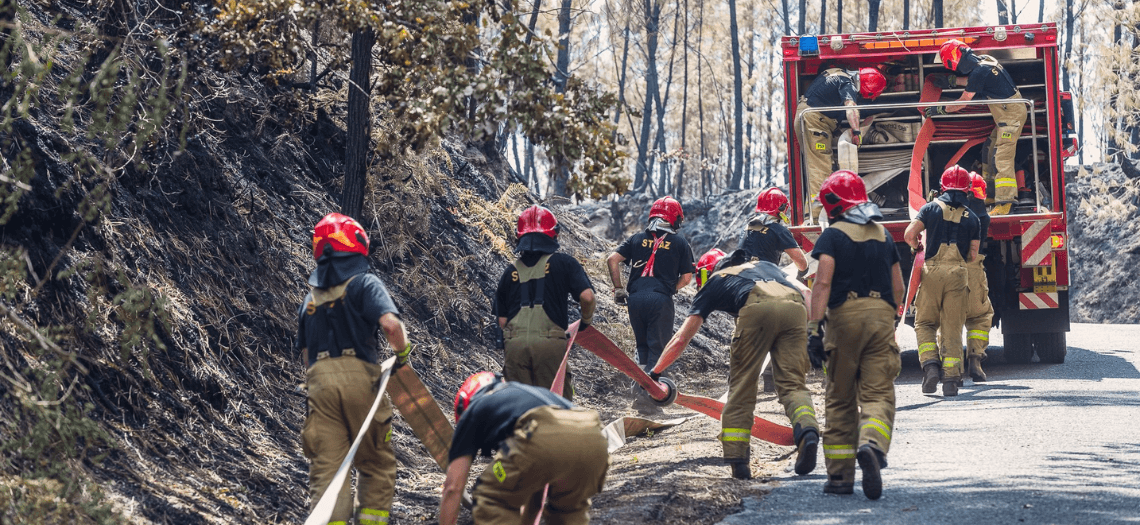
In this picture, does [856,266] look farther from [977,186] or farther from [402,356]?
[977,186]

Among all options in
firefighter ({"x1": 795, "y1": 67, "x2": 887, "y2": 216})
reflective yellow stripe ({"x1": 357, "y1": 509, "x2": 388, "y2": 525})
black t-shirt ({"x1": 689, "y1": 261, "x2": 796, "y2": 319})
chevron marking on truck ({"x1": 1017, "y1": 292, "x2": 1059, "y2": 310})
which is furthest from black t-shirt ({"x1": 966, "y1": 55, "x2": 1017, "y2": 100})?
reflective yellow stripe ({"x1": 357, "y1": 509, "x2": 388, "y2": 525})

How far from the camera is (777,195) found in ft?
31.0

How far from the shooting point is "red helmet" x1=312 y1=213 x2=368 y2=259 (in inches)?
199

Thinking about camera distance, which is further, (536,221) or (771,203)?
(771,203)

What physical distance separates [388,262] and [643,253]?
8.76 feet

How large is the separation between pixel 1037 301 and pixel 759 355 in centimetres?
597

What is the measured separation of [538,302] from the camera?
6.63 metres

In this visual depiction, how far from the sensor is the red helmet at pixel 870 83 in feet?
38.5

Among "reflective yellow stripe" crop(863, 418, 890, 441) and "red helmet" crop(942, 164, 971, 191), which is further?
"red helmet" crop(942, 164, 971, 191)

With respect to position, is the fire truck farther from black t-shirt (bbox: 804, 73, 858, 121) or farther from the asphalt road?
the asphalt road

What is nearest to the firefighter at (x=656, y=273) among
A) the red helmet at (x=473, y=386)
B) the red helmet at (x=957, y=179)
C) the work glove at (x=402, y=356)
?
the red helmet at (x=957, y=179)

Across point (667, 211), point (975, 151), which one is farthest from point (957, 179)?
point (667, 211)

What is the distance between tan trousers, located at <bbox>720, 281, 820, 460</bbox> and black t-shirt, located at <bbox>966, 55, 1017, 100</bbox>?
5902 mm

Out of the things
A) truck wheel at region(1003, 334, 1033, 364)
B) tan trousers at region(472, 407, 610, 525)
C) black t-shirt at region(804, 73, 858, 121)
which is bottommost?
truck wheel at region(1003, 334, 1033, 364)
